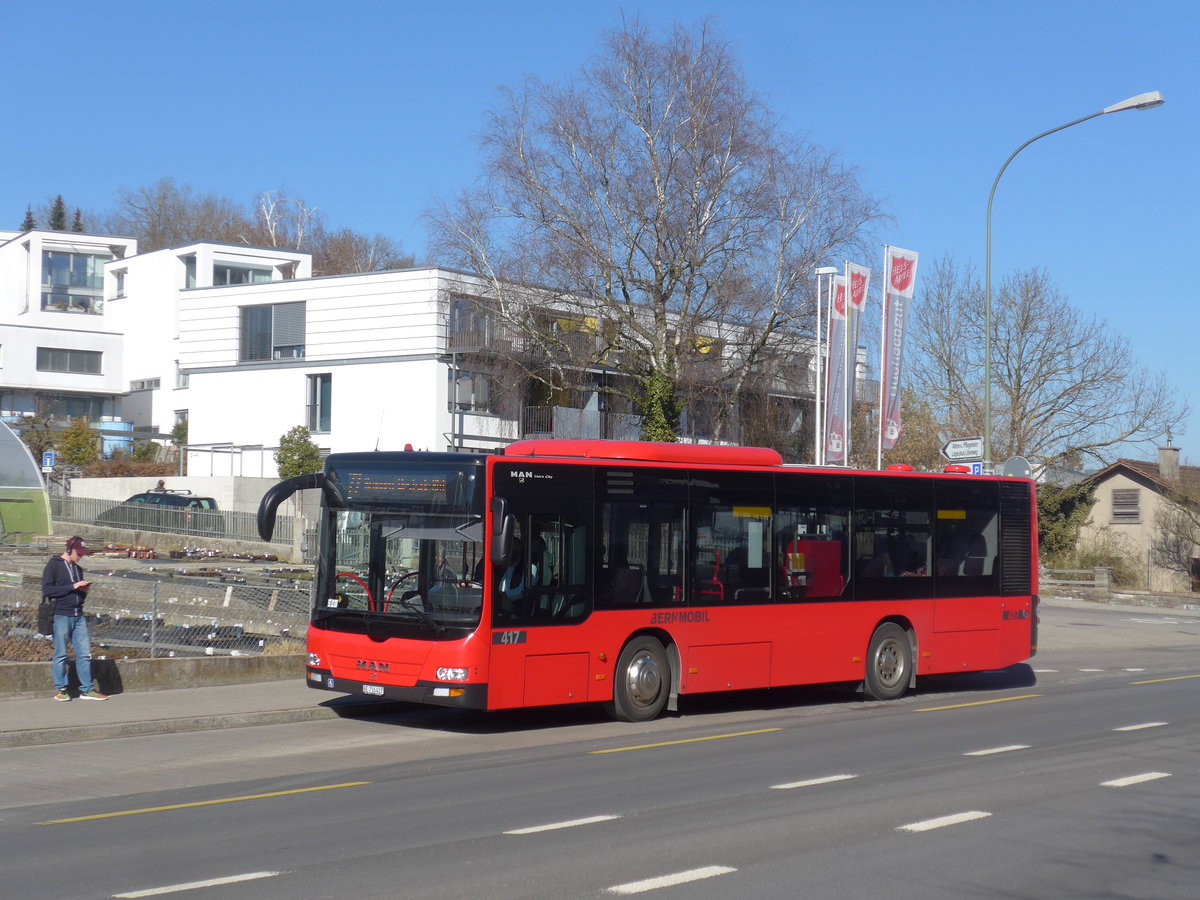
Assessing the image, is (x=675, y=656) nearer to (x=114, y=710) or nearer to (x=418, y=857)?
(x=114, y=710)

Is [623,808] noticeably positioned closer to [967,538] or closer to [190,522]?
[967,538]

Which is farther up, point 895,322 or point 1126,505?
point 895,322

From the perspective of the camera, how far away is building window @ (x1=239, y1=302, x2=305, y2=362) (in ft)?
183

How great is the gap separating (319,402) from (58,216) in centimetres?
8667

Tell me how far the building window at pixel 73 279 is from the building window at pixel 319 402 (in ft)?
114

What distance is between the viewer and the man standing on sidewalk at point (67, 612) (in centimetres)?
1382

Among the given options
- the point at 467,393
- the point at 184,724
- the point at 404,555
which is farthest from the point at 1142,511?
the point at 184,724

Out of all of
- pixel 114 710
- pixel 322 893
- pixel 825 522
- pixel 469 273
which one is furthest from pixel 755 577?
pixel 469 273

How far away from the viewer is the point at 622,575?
45.9 feet

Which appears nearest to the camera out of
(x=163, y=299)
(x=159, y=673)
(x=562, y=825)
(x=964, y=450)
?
(x=562, y=825)

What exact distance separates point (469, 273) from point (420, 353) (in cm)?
1527

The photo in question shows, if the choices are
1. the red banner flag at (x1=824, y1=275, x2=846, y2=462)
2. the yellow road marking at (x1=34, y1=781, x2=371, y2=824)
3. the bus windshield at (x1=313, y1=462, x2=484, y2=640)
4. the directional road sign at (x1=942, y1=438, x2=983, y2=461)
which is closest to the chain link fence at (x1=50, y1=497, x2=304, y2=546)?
the red banner flag at (x1=824, y1=275, x2=846, y2=462)

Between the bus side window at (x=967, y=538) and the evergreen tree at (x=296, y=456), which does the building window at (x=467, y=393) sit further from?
the bus side window at (x=967, y=538)

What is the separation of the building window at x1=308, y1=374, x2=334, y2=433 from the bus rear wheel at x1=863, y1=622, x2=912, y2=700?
40649 mm
